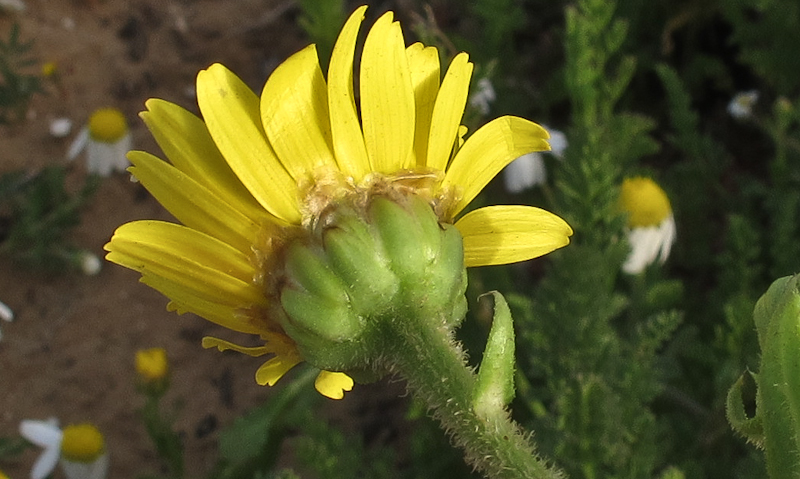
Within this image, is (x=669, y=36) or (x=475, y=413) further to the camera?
(x=669, y=36)

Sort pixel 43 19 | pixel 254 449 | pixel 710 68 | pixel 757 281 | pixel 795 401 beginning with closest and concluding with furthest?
pixel 795 401
pixel 254 449
pixel 757 281
pixel 710 68
pixel 43 19

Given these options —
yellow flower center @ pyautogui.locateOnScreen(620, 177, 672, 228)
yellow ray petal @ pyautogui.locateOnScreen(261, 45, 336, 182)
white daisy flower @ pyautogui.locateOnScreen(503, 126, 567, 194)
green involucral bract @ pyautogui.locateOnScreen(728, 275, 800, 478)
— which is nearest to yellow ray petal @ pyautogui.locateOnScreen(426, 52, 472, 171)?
yellow ray petal @ pyautogui.locateOnScreen(261, 45, 336, 182)

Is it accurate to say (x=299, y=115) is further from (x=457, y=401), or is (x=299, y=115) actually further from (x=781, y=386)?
(x=781, y=386)

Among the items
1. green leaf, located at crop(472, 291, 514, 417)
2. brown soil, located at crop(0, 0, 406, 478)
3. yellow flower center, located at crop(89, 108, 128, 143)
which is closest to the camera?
green leaf, located at crop(472, 291, 514, 417)

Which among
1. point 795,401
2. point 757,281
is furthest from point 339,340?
point 757,281

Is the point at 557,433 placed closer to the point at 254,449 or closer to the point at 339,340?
the point at 254,449

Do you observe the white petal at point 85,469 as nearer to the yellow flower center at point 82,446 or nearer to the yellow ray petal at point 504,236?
the yellow flower center at point 82,446

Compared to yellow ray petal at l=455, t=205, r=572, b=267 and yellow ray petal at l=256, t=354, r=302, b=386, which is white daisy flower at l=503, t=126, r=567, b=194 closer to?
yellow ray petal at l=455, t=205, r=572, b=267
